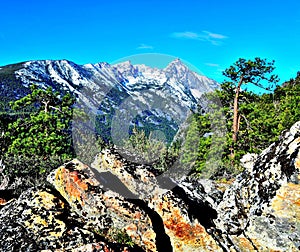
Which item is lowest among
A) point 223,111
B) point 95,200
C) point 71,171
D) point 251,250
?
point 251,250

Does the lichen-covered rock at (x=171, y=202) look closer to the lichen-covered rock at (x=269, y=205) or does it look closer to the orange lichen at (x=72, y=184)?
the lichen-covered rock at (x=269, y=205)

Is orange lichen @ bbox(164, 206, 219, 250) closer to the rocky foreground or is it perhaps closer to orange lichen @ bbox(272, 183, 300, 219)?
the rocky foreground

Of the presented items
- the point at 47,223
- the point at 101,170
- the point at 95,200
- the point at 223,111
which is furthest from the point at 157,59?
the point at 223,111

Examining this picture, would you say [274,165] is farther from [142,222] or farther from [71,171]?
[71,171]

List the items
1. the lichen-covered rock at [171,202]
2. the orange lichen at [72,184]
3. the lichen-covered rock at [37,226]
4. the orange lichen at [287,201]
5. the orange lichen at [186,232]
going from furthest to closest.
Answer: the orange lichen at [72,184] < the lichen-covered rock at [171,202] < the orange lichen at [186,232] < the orange lichen at [287,201] < the lichen-covered rock at [37,226]

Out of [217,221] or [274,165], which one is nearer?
[274,165]

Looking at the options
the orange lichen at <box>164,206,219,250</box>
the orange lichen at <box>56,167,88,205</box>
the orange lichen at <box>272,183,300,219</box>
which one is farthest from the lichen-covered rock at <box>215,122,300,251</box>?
the orange lichen at <box>56,167,88,205</box>

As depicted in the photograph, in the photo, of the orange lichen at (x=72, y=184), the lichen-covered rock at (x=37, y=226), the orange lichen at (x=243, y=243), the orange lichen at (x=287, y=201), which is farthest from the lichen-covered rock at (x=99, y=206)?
the orange lichen at (x=287, y=201)

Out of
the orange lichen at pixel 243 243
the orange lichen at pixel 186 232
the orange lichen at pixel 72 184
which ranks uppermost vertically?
the orange lichen at pixel 72 184

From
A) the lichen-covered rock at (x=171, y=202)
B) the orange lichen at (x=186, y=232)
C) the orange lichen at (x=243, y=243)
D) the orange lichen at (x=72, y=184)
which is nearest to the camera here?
the orange lichen at (x=243, y=243)

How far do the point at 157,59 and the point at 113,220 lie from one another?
26.1 feet

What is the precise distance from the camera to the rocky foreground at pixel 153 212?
7.38 m

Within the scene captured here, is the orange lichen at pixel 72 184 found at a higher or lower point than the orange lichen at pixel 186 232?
higher

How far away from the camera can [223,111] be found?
112ft
